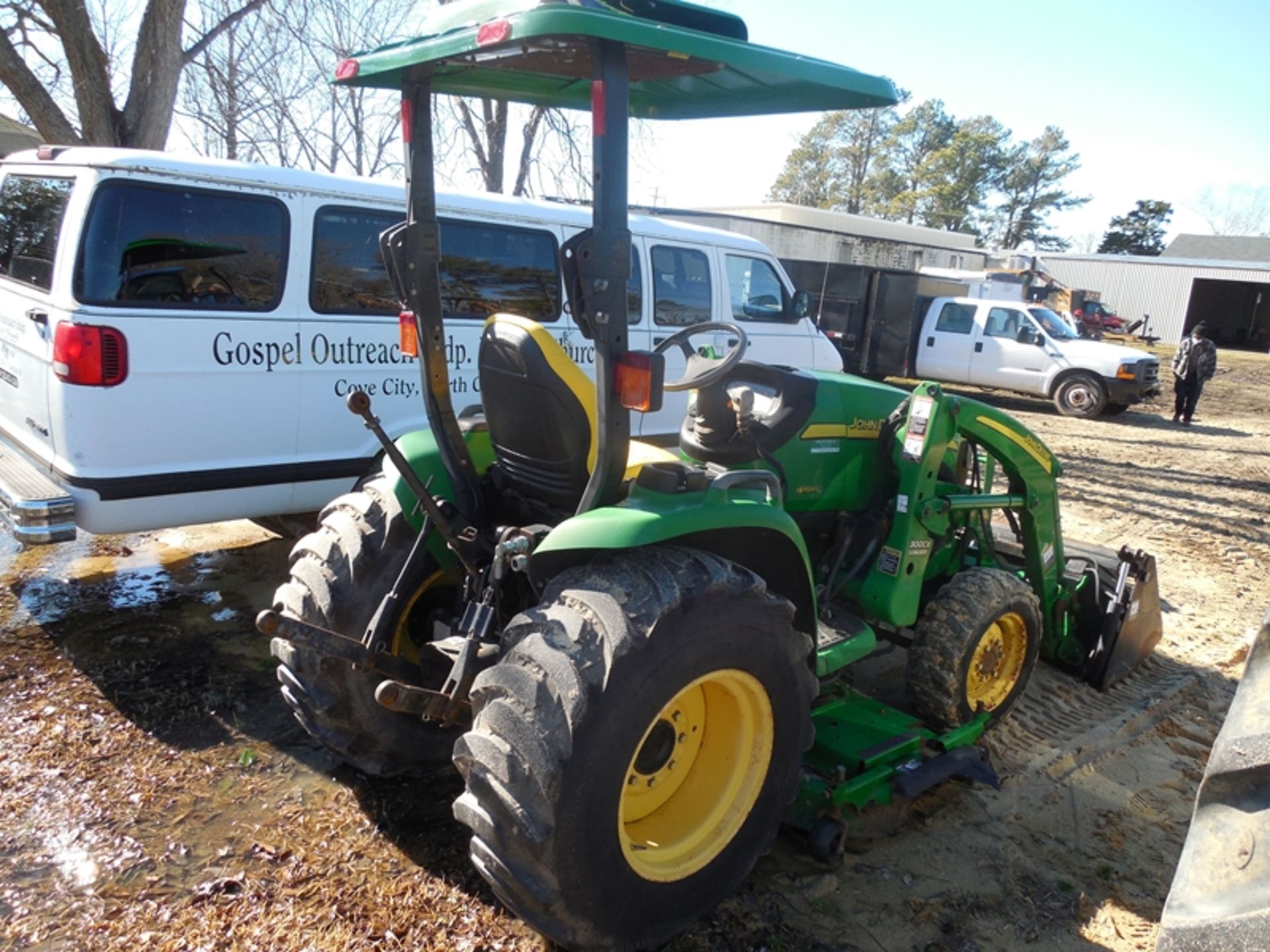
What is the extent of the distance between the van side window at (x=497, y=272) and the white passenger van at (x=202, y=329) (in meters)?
0.01

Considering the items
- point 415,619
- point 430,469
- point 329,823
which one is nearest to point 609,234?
point 430,469

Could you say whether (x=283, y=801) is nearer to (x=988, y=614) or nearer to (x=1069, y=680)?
(x=988, y=614)

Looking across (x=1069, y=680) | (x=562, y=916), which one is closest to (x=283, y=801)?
(x=562, y=916)

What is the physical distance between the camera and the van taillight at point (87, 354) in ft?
13.7

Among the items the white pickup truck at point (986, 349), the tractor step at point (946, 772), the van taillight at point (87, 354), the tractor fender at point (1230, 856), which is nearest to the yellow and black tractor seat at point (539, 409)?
the tractor step at point (946, 772)

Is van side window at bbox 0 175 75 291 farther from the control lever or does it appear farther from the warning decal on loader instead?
the warning decal on loader

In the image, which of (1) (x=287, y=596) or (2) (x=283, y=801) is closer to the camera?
(1) (x=287, y=596)

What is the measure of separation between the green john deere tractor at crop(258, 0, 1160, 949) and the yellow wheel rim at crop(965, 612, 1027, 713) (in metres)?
0.02

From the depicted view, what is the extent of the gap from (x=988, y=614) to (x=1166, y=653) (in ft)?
7.16

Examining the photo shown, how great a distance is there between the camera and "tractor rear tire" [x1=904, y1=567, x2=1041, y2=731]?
3623 millimetres

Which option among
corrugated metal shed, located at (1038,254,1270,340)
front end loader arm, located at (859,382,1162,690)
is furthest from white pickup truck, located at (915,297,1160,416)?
corrugated metal shed, located at (1038,254,1270,340)

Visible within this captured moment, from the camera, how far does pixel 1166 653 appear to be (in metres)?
5.10

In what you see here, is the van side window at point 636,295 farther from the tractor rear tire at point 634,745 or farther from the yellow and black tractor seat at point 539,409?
the tractor rear tire at point 634,745

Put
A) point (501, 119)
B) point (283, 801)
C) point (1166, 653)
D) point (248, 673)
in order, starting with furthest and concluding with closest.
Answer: point (501, 119) < point (1166, 653) < point (248, 673) < point (283, 801)
